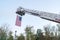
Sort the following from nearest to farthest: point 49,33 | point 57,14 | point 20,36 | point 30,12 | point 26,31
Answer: point 57,14 < point 30,12 < point 26,31 < point 49,33 < point 20,36

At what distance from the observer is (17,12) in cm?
3531

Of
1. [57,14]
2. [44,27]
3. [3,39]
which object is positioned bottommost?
[3,39]

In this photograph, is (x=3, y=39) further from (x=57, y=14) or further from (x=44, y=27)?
(x=57, y=14)

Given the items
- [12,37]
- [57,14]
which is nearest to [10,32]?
[12,37]

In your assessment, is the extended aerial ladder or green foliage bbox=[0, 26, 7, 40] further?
green foliage bbox=[0, 26, 7, 40]

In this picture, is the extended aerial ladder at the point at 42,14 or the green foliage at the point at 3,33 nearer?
the extended aerial ladder at the point at 42,14

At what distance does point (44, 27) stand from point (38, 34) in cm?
490

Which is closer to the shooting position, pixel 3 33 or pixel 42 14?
pixel 42 14

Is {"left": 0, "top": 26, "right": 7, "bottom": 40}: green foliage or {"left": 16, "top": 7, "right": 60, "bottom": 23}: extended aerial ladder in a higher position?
{"left": 16, "top": 7, "right": 60, "bottom": 23}: extended aerial ladder

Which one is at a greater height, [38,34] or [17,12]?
[17,12]

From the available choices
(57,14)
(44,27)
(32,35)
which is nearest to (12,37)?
(32,35)

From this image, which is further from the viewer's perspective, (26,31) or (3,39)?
(3,39)

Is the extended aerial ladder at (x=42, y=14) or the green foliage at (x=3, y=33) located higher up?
the extended aerial ladder at (x=42, y=14)

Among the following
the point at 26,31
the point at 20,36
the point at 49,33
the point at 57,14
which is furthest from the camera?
the point at 20,36
